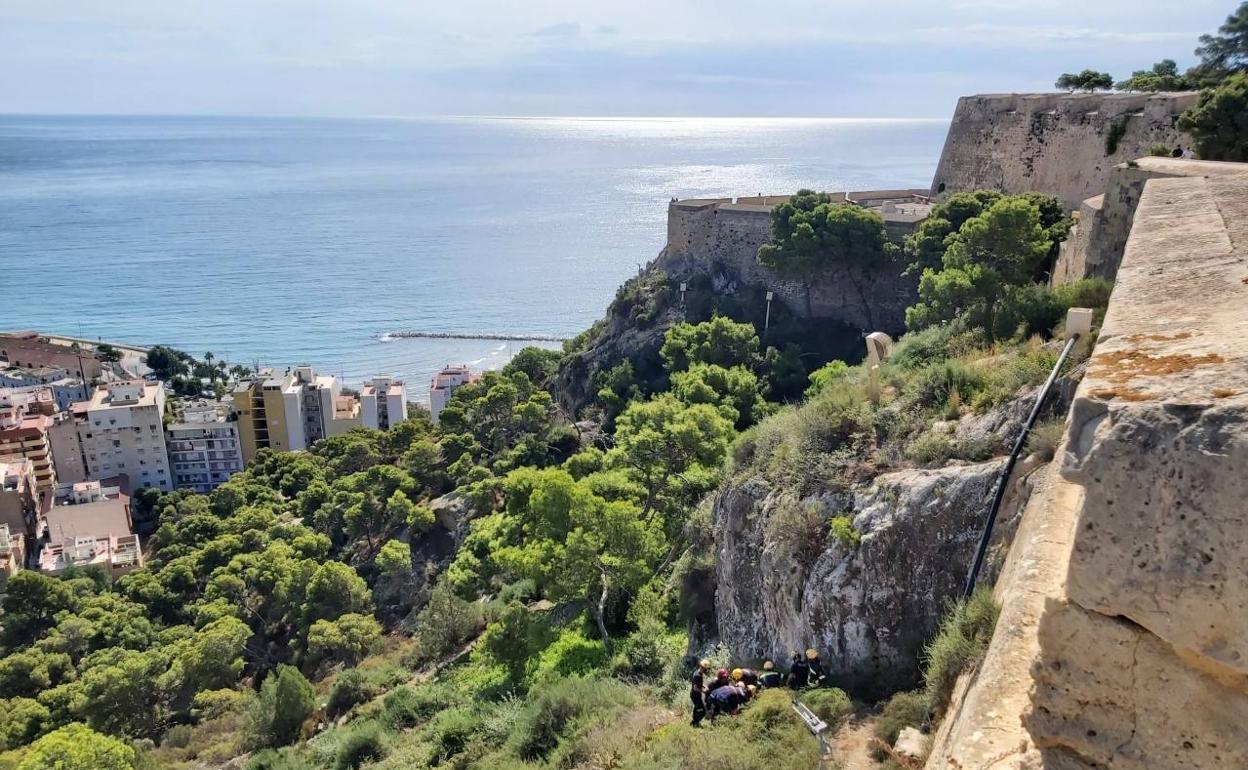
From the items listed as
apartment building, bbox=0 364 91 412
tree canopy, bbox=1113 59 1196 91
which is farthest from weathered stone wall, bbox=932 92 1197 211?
apartment building, bbox=0 364 91 412

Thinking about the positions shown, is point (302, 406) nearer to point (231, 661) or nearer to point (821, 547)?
point (231, 661)

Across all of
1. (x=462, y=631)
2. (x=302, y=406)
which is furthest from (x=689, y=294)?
(x=302, y=406)

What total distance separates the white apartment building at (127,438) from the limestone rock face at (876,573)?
44.1m

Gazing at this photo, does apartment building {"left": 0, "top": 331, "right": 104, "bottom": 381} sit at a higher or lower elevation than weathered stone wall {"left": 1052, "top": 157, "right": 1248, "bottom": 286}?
lower

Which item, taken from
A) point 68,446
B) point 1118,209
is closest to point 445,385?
point 68,446

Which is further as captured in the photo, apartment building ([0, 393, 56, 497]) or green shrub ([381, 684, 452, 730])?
apartment building ([0, 393, 56, 497])

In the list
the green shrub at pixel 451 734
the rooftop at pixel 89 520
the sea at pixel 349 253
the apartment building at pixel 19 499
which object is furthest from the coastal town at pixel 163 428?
the green shrub at pixel 451 734

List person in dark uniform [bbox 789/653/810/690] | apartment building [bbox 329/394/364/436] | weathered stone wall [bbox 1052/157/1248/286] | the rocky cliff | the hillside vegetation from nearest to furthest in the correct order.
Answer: the rocky cliff
person in dark uniform [bbox 789/653/810/690]
the hillside vegetation
weathered stone wall [bbox 1052/157/1248/286]
apartment building [bbox 329/394/364/436]

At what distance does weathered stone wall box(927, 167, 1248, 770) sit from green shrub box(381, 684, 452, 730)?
11.8 m

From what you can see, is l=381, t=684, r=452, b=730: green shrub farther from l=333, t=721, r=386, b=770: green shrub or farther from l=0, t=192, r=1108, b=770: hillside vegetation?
l=333, t=721, r=386, b=770: green shrub

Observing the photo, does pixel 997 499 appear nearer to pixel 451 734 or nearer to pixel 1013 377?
pixel 1013 377

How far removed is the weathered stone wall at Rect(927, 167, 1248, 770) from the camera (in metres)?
2.46

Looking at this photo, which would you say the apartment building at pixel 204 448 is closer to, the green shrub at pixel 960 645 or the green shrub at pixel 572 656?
the green shrub at pixel 572 656

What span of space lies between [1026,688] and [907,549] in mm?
4194
